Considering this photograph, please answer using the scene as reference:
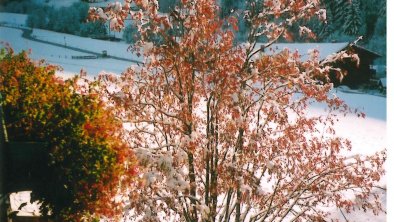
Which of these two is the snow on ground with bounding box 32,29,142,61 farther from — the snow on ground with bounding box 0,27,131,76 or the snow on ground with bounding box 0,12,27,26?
the snow on ground with bounding box 0,12,27,26

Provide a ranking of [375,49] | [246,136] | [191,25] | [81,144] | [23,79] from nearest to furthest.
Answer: [81,144], [23,79], [191,25], [246,136], [375,49]

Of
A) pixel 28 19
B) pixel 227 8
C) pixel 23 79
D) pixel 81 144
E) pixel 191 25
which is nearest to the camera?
pixel 81 144

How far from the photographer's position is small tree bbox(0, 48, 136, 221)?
286 centimetres

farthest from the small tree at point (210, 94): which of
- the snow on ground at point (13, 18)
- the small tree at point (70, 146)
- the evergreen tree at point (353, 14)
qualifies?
the evergreen tree at point (353, 14)

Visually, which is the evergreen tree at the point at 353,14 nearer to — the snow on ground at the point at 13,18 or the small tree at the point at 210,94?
the small tree at the point at 210,94

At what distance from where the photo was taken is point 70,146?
2855mm

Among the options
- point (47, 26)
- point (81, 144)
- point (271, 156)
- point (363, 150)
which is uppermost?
point (47, 26)

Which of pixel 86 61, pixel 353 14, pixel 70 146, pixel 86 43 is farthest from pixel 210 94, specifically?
pixel 353 14

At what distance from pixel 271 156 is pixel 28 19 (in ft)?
10.4

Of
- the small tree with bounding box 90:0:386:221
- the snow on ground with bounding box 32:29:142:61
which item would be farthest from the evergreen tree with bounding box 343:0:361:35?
the snow on ground with bounding box 32:29:142:61

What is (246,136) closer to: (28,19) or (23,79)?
(23,79)
